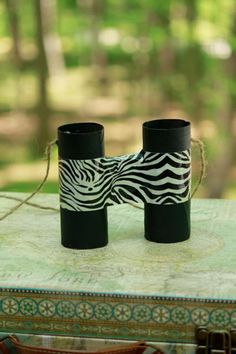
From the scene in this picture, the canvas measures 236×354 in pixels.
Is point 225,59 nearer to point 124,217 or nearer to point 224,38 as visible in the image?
point 224,38

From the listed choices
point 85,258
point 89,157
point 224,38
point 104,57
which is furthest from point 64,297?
point 104,57

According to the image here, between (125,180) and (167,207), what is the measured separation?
9cm

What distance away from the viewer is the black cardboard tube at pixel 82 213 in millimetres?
1358

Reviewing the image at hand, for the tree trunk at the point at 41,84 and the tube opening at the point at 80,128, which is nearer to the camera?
the tube opening at the point at 80,128

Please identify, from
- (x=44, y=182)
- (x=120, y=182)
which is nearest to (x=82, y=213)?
(x=120, y=182)

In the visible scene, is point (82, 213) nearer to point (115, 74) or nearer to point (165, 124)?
point (165, 124)

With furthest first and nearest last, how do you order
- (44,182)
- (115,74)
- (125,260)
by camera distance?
(115,74)
(44,182)
(125,260)

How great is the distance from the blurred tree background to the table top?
7.05 feet

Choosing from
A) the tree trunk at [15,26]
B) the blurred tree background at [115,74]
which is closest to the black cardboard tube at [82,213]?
the blurred tree background at [115,74]

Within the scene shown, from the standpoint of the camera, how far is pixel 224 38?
12.3ft

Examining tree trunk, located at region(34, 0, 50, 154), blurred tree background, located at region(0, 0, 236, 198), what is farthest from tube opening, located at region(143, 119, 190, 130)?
tree trunk, located at region(34, 0, 50, 154)

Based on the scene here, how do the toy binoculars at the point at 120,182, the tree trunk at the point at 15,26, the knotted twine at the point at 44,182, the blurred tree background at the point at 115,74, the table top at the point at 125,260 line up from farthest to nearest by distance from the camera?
the tree trunk at the point at 15,26 → the blurred tree background at the point at 115,74 → the knotted twine at the point at 44,182 → the toy binoculars at the point at 120,182 → the table top at the point at 125,260

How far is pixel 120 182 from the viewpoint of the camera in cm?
141

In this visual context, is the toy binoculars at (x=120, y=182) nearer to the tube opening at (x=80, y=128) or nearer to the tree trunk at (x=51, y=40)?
the tube opening at (x=80, y=128)
